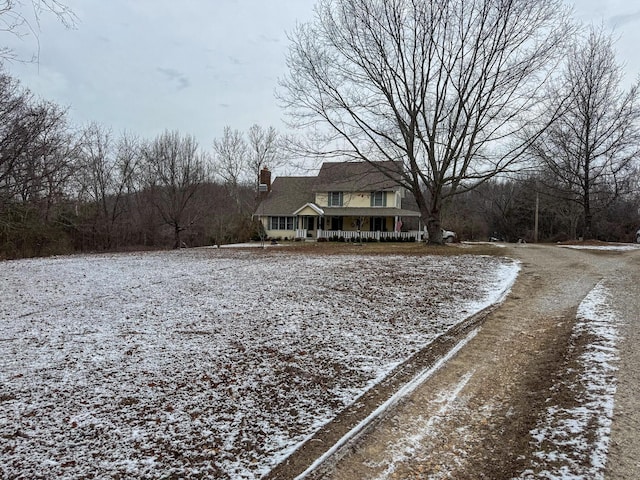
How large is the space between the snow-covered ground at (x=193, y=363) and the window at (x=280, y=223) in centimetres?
2468

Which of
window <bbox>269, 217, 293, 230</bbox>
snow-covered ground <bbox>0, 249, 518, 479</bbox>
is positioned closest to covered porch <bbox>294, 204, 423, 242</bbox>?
window <bbox>269, 217, 293, 230</bbox>

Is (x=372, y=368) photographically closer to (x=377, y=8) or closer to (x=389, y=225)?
(x=377, y=8)

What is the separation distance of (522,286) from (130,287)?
27.9 ft

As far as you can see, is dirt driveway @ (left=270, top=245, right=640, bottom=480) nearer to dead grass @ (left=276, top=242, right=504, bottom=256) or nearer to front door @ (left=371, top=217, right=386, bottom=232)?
dead grass @ (left=276, top=242, right=504, bottom=256)

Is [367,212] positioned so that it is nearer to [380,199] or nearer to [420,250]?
[380,199]

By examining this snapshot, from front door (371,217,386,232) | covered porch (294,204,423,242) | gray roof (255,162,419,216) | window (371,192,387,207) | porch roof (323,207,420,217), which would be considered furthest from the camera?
front door (371,217,386,232)

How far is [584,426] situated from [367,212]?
2752 cm

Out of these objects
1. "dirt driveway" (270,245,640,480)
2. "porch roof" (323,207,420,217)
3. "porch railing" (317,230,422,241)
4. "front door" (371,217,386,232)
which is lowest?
"dirt driveway" (270,245,640,480)

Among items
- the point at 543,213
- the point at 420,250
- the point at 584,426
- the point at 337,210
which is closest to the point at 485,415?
the point at 584,426

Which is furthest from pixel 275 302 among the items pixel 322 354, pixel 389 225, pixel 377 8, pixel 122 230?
pixel 122 230

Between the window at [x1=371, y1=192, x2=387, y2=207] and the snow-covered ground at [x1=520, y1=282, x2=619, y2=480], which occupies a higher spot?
the window at [x1=371, y1=192, x2=387, y2=207]

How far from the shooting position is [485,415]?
3250 millimetres

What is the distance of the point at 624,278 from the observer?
8.97 metres

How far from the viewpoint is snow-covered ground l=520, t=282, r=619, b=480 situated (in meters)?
2.49
